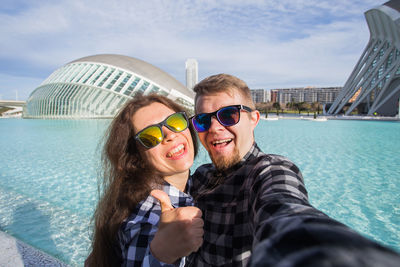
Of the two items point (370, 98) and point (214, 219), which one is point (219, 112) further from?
point (370, 98)

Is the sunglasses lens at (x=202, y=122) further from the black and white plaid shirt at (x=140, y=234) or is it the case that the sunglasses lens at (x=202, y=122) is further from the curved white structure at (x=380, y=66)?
the curved white structure at (x=380, y=66)

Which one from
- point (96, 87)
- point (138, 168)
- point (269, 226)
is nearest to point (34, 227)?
point (138, 168)

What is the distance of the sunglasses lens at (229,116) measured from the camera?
157 cm

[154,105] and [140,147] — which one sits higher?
[154,105]

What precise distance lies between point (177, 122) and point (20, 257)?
74.8 inches

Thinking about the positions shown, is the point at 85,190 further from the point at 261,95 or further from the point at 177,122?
the point at 261,95

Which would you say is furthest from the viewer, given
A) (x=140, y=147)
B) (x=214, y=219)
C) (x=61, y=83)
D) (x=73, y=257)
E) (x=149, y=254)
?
(x=61, y=83)

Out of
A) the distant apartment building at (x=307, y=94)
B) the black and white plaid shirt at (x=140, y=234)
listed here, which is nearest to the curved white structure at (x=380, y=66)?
the black and white plaid shirt at (x=140, y=234)

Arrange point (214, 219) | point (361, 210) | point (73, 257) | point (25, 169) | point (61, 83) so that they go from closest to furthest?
1. point (214, 219)
2. point (73, 257)
3. point (361, 210)
4. point (25, 169)
5. point (61, 83)

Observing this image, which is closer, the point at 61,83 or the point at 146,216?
the point at 146,216

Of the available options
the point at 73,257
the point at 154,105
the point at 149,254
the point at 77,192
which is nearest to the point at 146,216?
the point at 149,254

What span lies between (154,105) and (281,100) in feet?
429

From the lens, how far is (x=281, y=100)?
411 ft

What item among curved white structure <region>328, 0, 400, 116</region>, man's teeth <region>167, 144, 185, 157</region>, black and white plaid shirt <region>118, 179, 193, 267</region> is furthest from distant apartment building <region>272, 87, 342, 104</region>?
black and white plaid shirt <region>118, 179, 193, 267</region>
